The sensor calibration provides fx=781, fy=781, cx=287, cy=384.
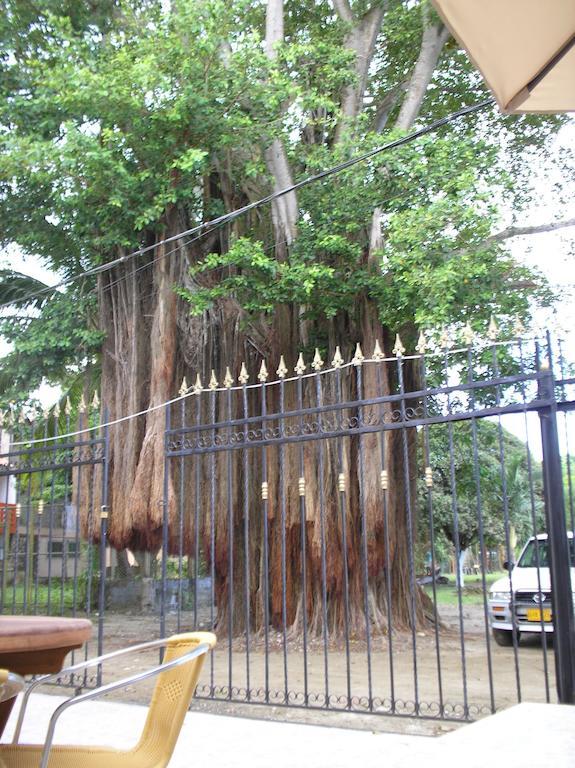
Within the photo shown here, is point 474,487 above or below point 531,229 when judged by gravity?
below

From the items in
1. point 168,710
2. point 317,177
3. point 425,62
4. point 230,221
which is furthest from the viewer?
point 425,62

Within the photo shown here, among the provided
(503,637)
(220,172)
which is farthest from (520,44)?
(503,637)

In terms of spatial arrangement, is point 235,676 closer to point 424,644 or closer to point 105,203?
point 424,644

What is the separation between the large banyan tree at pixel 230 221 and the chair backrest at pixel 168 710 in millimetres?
5863

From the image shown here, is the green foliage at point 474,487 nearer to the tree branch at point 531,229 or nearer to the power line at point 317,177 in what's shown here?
the tree branch at point 531,229

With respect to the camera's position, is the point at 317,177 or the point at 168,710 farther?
the point at 317,177

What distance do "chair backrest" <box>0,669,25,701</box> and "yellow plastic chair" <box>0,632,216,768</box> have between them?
153mm

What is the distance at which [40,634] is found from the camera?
232cm

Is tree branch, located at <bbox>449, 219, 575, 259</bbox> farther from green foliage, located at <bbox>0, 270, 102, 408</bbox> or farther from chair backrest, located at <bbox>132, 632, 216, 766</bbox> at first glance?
chair backrest, located at <bbox>132, 632, 216, 766</bbox>

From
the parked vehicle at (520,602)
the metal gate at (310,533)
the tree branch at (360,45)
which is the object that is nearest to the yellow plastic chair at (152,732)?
the metal gate at (310,533)

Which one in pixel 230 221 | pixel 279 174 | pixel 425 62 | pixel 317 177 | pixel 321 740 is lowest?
pixel 321 740

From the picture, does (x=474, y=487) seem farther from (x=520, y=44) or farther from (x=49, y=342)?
(x=520, y=44)

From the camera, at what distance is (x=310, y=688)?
705 centimetres

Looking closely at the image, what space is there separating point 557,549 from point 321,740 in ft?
5.91
